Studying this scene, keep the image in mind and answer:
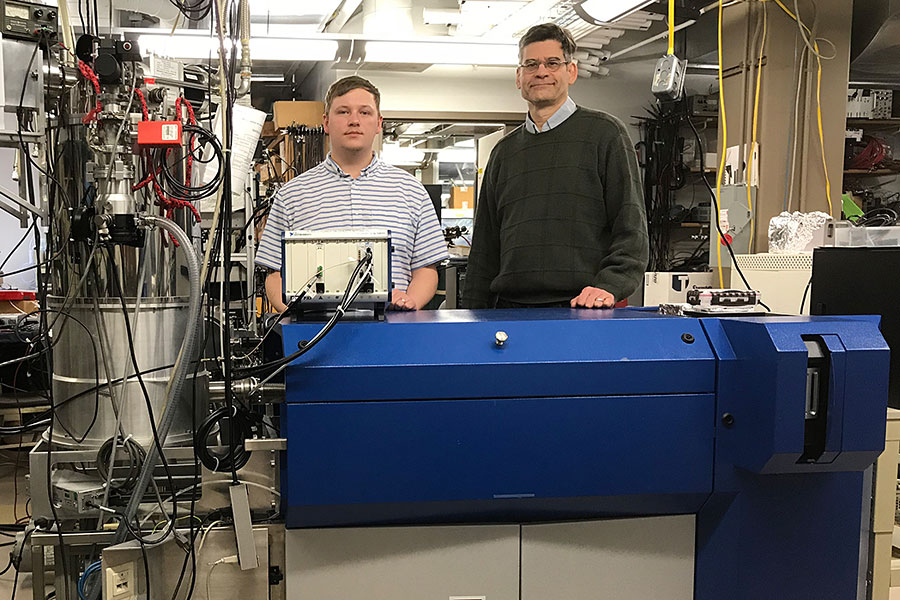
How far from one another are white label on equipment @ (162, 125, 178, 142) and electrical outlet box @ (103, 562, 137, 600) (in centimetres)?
77

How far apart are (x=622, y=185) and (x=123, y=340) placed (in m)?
1.21

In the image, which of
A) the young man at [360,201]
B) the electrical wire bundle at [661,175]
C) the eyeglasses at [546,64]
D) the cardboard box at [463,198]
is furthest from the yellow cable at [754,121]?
the cardboard box at [463,198]

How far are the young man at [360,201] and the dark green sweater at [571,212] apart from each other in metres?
0.22

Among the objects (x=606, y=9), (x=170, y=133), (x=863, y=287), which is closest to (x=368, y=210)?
(x=170, y=133)

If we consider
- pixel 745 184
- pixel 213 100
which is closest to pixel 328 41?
pixel 745 184

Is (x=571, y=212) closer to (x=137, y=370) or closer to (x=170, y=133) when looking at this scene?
(x=170, y=133)

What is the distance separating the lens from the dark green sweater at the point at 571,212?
190cm

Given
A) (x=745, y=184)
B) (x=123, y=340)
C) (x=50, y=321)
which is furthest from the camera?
(x=745, y=184)

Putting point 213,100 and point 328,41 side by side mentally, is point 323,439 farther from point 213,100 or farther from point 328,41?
point 328,41

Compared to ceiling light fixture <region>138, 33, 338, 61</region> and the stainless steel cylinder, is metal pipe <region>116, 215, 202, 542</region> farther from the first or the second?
ceiling light fixture <region>138, 33, 338, 61</region>

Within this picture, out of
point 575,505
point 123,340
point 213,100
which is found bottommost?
point 575,505

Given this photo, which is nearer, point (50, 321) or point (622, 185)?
point (50, 321)

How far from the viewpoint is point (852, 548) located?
139cm

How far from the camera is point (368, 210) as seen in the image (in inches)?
79.0
